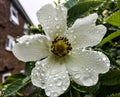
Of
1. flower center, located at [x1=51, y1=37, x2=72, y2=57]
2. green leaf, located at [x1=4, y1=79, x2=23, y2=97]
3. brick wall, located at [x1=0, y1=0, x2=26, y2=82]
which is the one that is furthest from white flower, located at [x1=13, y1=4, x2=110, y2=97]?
brick wall, located at [x1=0, y1=0, x2=26, y2=82]

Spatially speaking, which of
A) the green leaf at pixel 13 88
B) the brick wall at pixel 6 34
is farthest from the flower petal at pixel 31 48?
the brick wall at pixel 6 34

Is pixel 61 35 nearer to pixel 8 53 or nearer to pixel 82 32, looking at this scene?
pixel 82 32

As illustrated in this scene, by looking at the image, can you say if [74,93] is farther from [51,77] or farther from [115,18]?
[115,18]

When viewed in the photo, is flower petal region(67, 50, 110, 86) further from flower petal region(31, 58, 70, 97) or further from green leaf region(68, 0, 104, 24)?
green leaf region(68, 0, 104, 24)

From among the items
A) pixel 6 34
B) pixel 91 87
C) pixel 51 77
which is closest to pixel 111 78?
pixel 91 87

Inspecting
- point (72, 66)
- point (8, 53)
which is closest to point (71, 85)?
point (72, 66)

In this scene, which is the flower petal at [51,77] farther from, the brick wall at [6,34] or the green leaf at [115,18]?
the brick wall at [6,34]
